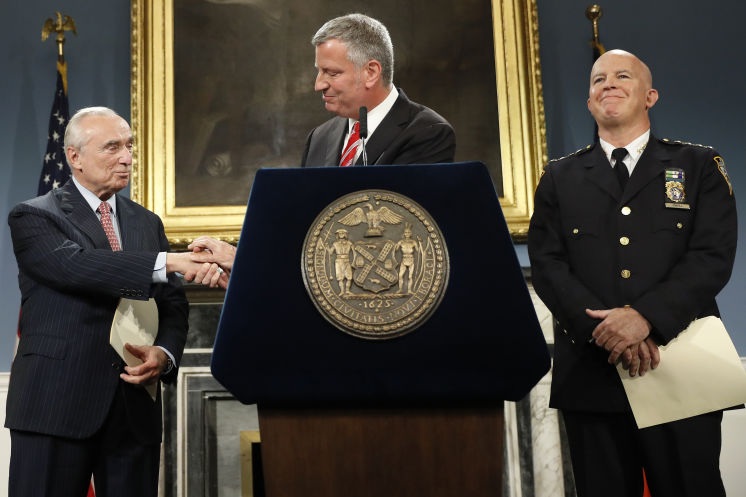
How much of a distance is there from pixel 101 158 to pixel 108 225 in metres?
0.23

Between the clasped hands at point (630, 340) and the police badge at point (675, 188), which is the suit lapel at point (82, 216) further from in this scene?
the police badge at point (675, 188)

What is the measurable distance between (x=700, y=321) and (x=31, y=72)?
A: 3.92 m

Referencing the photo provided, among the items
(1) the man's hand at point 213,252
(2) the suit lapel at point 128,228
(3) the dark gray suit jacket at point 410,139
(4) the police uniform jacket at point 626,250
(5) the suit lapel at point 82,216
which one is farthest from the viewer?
(2) the suit lapel at point 128,228

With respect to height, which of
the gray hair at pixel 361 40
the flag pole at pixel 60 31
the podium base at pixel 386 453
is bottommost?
the podium base at pixel 386 453

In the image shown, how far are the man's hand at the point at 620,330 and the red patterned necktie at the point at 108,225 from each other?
5.10 feet

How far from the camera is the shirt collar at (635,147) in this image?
2.32m

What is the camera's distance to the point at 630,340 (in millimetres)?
1960

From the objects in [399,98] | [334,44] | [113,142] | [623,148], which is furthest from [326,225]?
[113,142]

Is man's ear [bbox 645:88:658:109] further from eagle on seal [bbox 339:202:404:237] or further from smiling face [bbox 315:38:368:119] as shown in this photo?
eagle on seal [bbox 339:202:404:237]

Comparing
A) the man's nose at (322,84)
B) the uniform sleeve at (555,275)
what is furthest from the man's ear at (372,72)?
the uniform sleeve at (555,275)

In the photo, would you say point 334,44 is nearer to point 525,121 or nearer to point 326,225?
point 326,225

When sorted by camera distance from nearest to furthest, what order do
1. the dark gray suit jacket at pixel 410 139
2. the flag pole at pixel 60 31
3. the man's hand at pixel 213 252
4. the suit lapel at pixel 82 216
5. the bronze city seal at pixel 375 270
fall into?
the bronze city seal at pixel 375 270
the dark gray suit jacket at pixel 410 139
the man's hand at pixel 213 252
the suit lapel at pixel 82 216
the flag pole at pixel 60 31

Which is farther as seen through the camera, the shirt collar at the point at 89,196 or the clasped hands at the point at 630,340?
the shirt collar at the point at 89,196

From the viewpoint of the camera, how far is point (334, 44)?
2.28 metres
